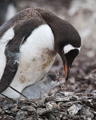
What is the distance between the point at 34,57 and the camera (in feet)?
16.6

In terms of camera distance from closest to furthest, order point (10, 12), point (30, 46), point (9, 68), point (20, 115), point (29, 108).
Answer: point (20, 115) → point (29, 108) → point (9, 68) → point (30, 46) → point (10, 12)

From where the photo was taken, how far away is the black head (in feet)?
16.2

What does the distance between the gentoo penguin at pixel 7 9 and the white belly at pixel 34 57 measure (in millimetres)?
10248

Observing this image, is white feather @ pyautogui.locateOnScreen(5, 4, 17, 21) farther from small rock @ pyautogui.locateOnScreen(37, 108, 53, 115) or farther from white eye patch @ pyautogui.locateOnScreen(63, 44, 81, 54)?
small rock @ pyautogui.locateOnScreen(37, 108, 53, 115)

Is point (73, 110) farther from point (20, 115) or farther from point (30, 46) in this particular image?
point (30, 46)

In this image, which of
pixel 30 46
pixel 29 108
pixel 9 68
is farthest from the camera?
pixel 30 46

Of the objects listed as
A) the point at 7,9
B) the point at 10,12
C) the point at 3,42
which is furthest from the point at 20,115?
the point at 7,9

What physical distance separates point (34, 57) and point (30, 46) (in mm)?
170

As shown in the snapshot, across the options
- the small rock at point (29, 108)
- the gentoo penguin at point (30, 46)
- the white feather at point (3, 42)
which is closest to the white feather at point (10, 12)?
the gentoo penguin at point (30, 46)

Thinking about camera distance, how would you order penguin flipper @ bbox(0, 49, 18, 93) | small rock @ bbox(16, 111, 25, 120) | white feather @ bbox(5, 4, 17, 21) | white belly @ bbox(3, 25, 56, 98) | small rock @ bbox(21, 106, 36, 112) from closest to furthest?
small rock @ bbox(16, 111, 25, 120)
small rock @ bbox(21, 106, 36, 112)
penguin flipper @ bbox(0, 49, 18, 93)
white belly @ bbox(3, 25, 56, 98)
white feather @ bbox(5, 4, 17, 21)

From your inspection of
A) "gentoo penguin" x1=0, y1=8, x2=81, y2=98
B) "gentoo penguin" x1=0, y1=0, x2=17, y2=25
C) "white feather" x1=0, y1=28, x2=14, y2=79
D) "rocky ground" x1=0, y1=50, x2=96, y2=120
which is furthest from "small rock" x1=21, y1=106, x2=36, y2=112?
"gentoo penguin" x1=0, y1=0, x2=17, y2=25

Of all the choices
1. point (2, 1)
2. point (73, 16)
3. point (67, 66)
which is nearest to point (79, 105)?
point (67, 66)

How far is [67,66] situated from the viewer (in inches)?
203

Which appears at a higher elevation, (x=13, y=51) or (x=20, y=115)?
(x=13, y=51)
